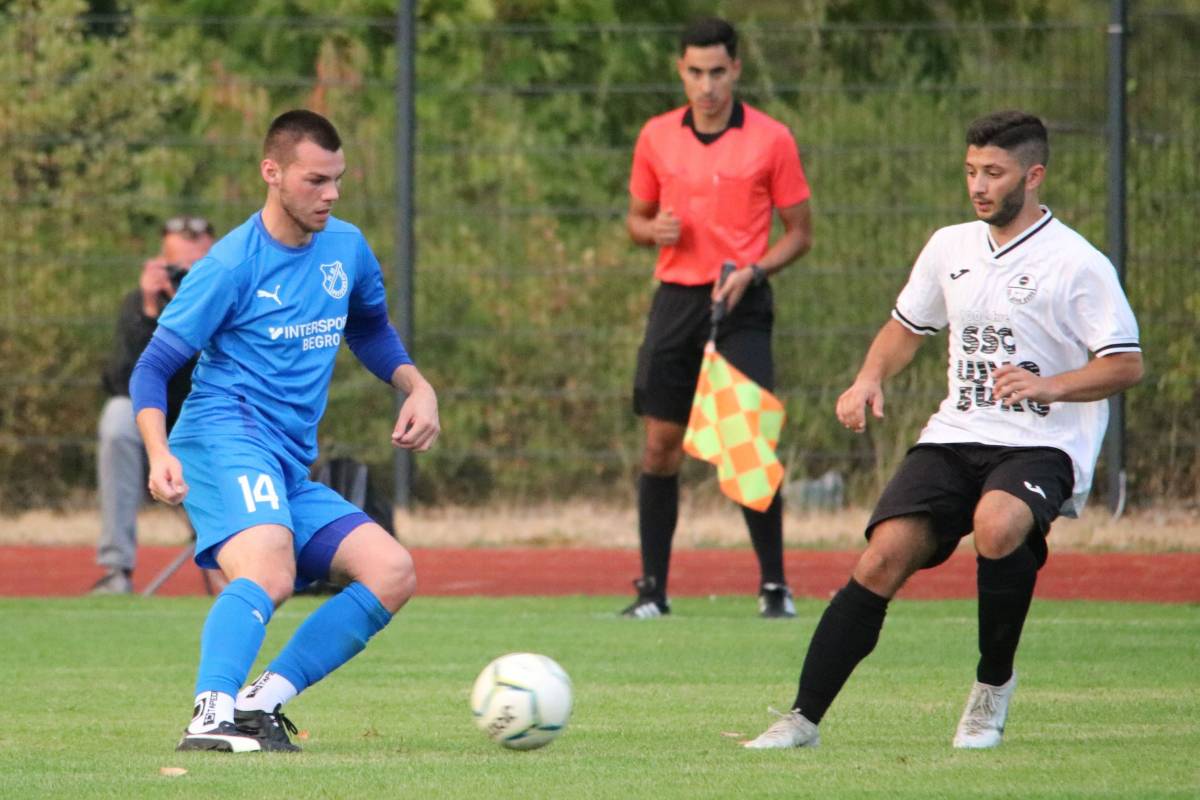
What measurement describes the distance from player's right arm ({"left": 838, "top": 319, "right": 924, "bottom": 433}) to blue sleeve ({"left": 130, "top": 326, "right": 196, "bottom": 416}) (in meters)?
1.86

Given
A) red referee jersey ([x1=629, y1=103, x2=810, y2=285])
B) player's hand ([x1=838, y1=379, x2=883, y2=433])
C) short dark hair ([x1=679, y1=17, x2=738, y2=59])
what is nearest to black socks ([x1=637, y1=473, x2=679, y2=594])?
red referee jersey ([x1=629, y1=103, x2=810, y2=285])

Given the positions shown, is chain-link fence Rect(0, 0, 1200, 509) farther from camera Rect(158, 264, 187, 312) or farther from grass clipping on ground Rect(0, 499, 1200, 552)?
camera Rect(158, 264, 187, 312)

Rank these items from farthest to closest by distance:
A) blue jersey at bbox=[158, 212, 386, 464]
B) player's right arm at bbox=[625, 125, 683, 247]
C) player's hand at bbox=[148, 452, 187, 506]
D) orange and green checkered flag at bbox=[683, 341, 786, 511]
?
1. player's right arm at bbox=[625, 125, 683, 247]
2. orange and green checkered flag at bbox=[683, 341, 786, 511]
3. blue jersey at bbox=[158, 212, 386, 464]
4. player's hand at bbox=[148, 452, 187, 506]

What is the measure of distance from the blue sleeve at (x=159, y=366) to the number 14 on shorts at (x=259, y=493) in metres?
0.31

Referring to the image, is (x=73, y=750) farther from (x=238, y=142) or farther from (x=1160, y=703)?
(x=238, y=142)

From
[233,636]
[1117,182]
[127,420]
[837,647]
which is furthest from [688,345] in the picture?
[1117,182]

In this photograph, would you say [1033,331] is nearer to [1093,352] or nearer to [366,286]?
[1093,352]

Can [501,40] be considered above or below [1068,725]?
above

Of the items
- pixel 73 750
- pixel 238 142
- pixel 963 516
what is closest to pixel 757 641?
pixel 963 516

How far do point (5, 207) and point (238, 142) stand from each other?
5.20 ft

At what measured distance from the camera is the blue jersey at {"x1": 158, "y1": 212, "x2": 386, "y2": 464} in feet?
19.5

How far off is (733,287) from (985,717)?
3.84 m

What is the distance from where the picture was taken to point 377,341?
21.5 ft

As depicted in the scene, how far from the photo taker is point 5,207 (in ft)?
45.5
